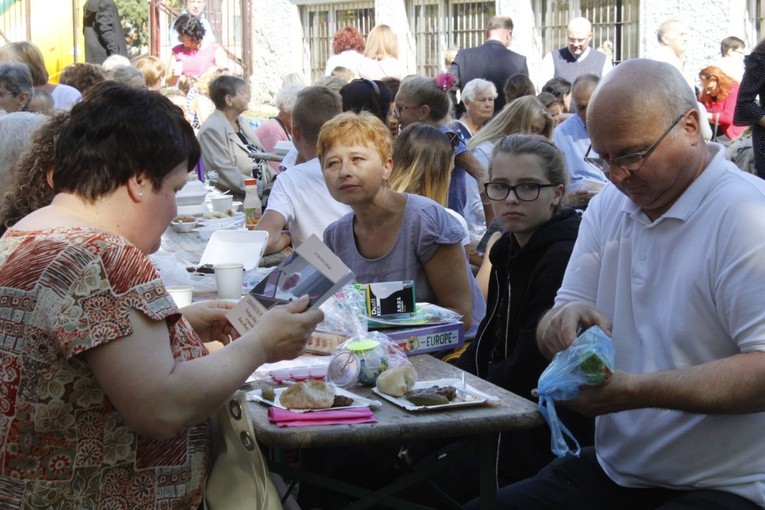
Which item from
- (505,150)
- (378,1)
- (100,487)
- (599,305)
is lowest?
(100,487)

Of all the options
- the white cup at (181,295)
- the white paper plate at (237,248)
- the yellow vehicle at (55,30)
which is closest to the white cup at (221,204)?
the white paper plate at (237,248)

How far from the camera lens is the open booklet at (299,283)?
2283mm

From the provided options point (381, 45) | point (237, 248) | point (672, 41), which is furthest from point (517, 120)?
point (381, 45)

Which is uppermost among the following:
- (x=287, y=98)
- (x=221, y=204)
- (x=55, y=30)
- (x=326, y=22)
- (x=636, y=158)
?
(x=326, y=22)

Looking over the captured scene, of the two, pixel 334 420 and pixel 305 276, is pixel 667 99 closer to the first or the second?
pixel 305 276

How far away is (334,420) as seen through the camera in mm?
2393

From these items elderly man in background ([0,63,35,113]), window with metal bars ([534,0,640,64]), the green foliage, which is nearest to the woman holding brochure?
elderly man in background ([0,63,35,113])

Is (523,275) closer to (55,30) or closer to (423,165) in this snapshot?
(423,165)

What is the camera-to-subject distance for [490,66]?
34.6 feet

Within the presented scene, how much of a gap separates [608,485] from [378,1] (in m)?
15.9

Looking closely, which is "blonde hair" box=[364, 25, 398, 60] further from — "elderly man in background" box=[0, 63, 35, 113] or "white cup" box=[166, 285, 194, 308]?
"white cup" box=[166, 285, 194, 308]

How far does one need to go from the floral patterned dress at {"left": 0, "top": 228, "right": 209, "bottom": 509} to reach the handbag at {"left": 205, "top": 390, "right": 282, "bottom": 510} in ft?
0.57

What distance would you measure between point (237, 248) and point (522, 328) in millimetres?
1759

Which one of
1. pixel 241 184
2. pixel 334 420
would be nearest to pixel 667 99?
pixel 334 420
